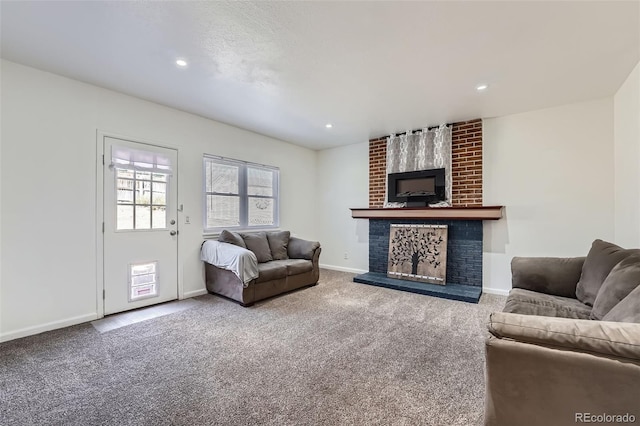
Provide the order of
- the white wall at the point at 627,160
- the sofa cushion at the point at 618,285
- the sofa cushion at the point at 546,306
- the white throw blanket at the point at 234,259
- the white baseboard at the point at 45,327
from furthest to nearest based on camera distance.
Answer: the white throw blanket at the point at 234,259
the white wall at the point at 627,160
the white baseboard at the point at 45,327
the sofa cushion at the point at 546,306
the sofa cushion at the point at 618,285

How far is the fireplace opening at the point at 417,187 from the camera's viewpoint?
4.30 m

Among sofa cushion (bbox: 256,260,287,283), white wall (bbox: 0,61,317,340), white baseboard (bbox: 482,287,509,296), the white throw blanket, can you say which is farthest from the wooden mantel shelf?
white wall (bbox: 0,61,317,340)

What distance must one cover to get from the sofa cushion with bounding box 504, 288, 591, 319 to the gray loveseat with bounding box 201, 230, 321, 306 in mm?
2555

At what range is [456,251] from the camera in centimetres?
419

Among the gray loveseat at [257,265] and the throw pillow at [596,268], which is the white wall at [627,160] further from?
the gray loveseat at [257,265]

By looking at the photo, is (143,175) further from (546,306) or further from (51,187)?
(546,306)

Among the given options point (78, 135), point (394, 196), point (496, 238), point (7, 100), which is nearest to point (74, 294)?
point (78, 135)

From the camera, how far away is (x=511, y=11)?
184 cm

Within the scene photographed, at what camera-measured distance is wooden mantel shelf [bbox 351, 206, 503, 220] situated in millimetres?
3766

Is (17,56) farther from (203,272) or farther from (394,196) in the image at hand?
(394,196)

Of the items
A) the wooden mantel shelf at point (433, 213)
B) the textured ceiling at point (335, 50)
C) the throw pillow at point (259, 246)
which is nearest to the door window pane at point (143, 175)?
the textured ceiling at point (335, 50)

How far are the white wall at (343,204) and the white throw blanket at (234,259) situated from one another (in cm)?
Result: 245

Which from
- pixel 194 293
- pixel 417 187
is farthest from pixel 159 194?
pixel 417 187

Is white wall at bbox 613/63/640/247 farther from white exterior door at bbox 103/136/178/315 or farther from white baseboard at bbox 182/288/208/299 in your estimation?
white exterior door at bbox 103/136/178/315
